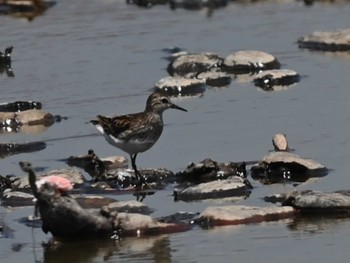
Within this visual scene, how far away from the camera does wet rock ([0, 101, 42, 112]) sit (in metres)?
15.2

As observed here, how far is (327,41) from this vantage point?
1814 cm

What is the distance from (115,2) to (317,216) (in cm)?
1492

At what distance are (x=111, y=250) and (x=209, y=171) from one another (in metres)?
2.21

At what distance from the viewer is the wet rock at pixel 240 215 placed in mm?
9961

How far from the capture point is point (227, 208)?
10.2m

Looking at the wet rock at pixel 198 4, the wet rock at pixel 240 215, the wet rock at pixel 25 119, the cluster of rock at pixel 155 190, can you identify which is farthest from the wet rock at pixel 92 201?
the wet rock at pixel 198 4

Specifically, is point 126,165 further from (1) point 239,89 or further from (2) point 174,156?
(1) point 239,89

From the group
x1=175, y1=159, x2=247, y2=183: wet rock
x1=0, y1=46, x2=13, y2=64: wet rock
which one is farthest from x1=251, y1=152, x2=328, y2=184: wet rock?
x1=0, y1=46, x2=13, y2=64: wet rock

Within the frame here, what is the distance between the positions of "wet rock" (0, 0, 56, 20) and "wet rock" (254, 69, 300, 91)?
28.4 ft

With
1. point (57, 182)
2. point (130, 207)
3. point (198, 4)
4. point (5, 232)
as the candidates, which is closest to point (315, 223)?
point (130, 207)

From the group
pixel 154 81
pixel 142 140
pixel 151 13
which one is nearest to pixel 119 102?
pixel 154 81

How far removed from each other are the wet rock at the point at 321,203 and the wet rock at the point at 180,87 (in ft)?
18.9

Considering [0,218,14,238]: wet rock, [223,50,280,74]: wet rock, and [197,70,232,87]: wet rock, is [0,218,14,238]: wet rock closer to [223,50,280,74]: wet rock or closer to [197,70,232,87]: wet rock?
[197,70,232,87]: wet rock

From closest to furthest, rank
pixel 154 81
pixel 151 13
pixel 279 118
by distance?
pixel 279 118 < pixel 154 81 < pixel 151 13
